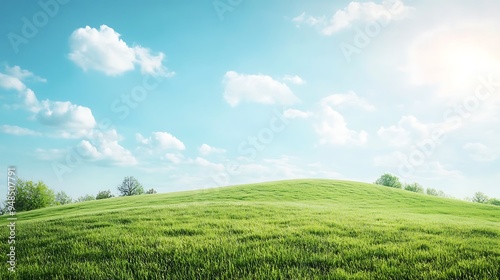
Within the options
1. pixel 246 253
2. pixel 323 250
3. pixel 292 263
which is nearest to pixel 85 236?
pixel 246 253

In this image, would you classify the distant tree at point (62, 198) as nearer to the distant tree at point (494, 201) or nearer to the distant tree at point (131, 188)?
the distant tree at point (131, 188)

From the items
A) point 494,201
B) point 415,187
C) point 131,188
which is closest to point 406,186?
point 415,187

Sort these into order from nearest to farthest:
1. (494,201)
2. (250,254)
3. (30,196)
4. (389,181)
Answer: (250,254) < (30,196) < (494,201) < (389,181)

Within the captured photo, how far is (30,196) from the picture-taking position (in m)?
68.2

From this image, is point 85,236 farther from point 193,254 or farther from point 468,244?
point 468,244

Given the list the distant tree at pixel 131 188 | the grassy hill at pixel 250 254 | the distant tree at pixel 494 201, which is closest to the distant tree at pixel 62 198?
the distant tree at pixel 131 188

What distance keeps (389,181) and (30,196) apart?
388 feet

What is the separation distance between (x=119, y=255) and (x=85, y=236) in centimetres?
280

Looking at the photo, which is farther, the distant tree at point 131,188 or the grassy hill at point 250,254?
the distant tree at point 131,188

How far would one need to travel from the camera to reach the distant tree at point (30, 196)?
67.1 metres

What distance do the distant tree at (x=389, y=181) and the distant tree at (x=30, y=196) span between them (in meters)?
112

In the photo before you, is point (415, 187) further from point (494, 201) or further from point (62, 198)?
point (62, 198)

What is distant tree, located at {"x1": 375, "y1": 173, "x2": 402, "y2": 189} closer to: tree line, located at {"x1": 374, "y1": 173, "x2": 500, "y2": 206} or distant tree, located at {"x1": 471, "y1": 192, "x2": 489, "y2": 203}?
tree line, located at {"x1": 374, "y1": 173, "x2": 500, "y2": 206}

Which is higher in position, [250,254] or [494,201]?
[250,254]
